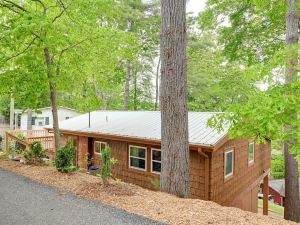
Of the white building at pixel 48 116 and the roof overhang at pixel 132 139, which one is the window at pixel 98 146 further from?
the white building at pixel 48 116

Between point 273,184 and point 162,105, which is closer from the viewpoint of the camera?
point 162,105

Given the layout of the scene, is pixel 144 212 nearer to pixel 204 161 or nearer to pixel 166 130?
pixel 166 130

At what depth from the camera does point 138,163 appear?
39.1 feet

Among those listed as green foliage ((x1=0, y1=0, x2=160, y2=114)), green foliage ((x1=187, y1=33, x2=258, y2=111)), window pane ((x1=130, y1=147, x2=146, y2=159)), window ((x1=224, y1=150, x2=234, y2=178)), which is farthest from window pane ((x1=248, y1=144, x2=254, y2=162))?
green foliage ((x1=0, y1=0, x2=160, y2=114))

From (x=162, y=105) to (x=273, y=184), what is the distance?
2356cm

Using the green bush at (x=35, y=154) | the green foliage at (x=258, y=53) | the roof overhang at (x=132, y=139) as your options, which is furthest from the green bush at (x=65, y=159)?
the green foliage at (x=258, y=53)

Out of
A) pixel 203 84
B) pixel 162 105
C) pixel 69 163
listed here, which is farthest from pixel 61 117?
pixel 162 105

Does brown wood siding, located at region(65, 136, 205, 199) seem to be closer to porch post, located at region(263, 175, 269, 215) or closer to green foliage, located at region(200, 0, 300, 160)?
green foliage, located at region(200, 0, 300, 160)

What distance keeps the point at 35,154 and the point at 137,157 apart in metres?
4.51

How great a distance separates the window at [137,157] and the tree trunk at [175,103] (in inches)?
216

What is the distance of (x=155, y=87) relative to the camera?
94.6ft

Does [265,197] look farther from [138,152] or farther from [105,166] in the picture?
[105,166]

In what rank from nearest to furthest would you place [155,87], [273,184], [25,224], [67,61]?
[25,224]
[67,61]
[273,184]
[155,87]

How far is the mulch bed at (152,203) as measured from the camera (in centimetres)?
447
